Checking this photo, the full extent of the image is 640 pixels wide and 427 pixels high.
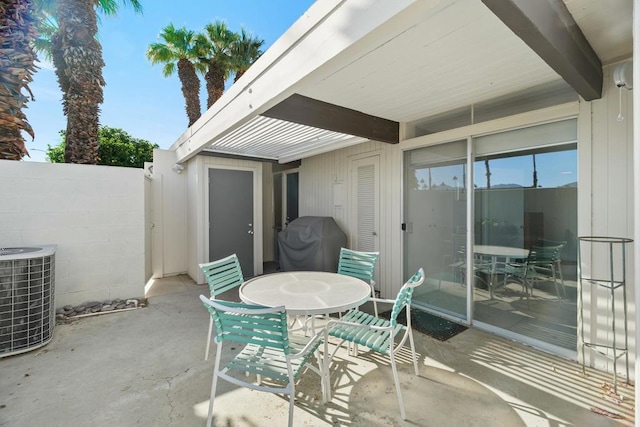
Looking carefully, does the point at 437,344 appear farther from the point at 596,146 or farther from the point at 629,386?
the point at 596,146

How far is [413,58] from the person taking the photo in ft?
7.16

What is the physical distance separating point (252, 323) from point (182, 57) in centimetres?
930

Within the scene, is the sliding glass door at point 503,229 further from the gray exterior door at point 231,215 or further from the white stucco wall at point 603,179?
the gray exterior door at point 231,215

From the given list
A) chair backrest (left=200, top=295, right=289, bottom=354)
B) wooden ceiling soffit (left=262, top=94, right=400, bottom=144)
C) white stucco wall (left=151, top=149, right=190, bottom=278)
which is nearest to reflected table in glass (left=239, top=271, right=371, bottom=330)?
chair backrest (left=200, top=295, right=289, bottom=354)

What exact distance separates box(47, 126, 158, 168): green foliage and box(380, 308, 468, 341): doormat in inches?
421

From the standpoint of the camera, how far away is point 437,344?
2924 mm

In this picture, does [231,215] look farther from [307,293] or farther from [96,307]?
[307,293]

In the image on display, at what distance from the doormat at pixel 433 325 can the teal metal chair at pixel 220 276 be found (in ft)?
6.92

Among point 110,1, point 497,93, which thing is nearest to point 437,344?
point 497,93

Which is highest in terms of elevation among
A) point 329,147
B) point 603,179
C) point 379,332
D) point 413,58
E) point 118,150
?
point 118,150

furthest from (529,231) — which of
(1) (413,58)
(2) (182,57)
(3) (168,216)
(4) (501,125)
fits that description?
(2) (182,57)

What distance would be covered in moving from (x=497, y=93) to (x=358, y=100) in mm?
1505

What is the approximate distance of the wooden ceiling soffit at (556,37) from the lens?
1336 millimetres

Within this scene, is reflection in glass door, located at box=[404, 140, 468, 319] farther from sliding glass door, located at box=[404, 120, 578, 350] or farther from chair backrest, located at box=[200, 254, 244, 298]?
chair backrest, located at box=[200, 254, 244, 298]
